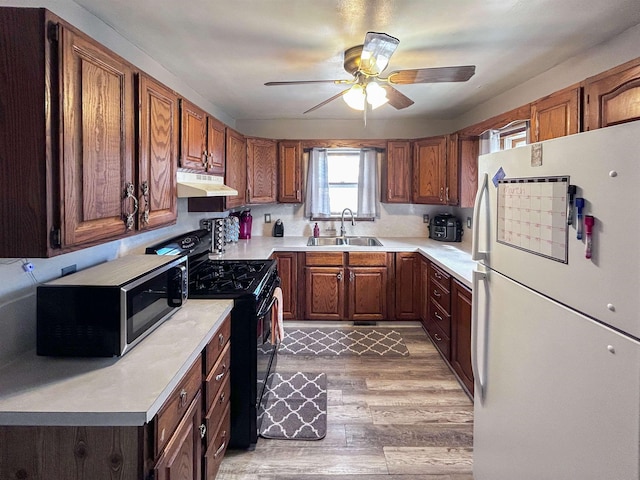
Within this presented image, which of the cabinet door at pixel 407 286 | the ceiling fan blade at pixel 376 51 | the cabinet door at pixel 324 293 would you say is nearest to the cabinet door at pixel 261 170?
the cabinet door at pixel 324 293

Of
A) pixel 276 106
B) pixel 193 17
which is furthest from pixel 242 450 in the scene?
pixel 276 106

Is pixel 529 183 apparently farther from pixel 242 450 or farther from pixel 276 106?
pixel 276 106

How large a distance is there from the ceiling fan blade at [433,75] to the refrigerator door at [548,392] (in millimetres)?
1119

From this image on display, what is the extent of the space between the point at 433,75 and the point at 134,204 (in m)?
1.72

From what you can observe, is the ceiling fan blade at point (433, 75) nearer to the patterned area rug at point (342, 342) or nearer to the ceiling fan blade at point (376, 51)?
the ceiling fan blade at point (376, 51)

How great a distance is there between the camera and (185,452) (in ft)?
4.76

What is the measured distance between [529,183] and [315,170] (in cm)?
343

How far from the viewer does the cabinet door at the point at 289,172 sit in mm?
4449

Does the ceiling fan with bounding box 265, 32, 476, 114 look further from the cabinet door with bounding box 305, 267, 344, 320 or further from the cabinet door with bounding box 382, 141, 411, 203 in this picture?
the cabinet door with bounding box 305, 267, 344, 320

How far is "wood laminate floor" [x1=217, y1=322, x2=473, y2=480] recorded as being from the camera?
2.04 metres

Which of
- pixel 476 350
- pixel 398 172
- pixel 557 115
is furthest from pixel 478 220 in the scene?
pixel 398 172

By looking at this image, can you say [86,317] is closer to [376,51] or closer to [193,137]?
[193,137]

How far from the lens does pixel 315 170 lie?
15.4 ft

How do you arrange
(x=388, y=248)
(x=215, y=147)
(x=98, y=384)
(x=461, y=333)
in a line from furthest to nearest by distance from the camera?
(x=388, y=248) < (x=215, y=147) < (x=461, y=333) < (x=98, y=384)
